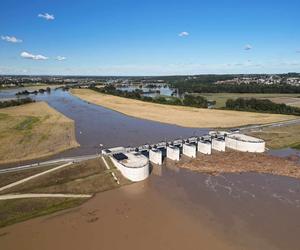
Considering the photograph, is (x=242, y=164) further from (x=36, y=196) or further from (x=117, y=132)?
(x=117, y=132)

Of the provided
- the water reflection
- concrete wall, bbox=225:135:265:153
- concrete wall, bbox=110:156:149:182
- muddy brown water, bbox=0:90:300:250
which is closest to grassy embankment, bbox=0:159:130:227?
concrete wall, bbox=110:156:149:182

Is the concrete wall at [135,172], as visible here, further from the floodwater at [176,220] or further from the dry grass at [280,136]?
the dry grass at [280,136]

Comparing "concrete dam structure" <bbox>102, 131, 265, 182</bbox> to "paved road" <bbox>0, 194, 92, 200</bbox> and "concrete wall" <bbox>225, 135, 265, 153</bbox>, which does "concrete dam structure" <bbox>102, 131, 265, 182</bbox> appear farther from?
"paved road" <bbox>0, 194, 92, 200</bbox>

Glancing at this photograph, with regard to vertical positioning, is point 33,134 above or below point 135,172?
below

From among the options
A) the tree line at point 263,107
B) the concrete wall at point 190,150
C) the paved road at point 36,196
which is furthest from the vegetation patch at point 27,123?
the tree line at point 263,107

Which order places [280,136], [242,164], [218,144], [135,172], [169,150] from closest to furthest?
[135,172] → [242,164] → [169,150] → [218,144] → [280,136]

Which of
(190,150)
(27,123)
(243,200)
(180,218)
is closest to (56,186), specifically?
(180,218)
